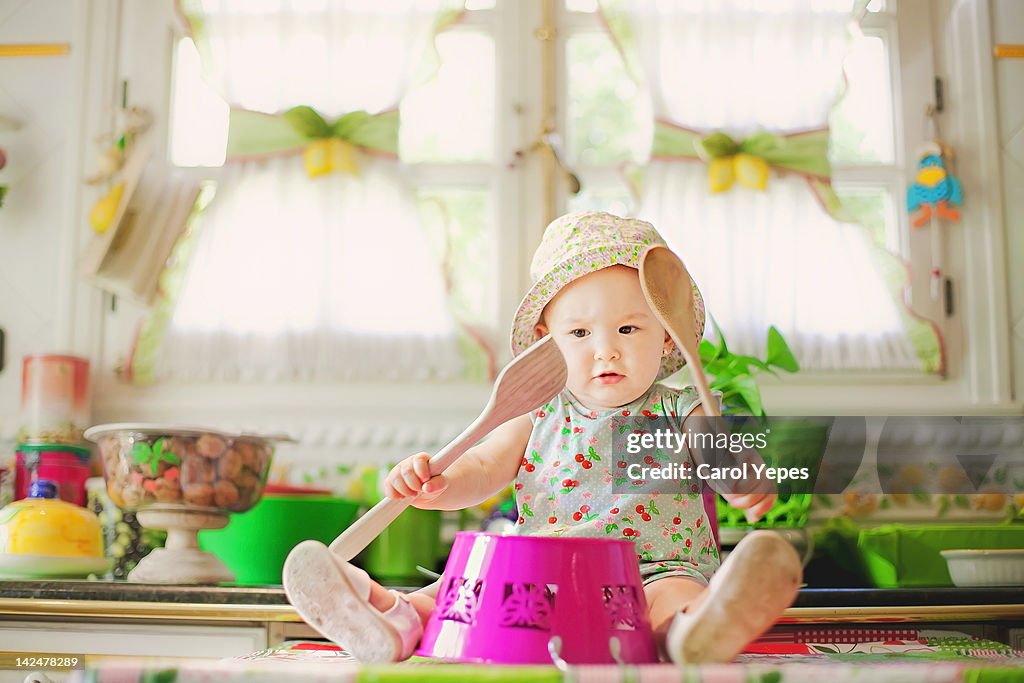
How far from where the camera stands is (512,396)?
0.79 m

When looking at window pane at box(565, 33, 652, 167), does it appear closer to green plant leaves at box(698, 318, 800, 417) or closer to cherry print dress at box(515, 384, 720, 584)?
green plant leaves at box(698, 318, 800, 417)

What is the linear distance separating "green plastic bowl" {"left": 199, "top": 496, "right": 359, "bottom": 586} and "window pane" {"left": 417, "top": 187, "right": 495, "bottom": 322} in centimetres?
53

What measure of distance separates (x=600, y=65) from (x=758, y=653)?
1.42 meters

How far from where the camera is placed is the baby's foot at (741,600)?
0.60 meters

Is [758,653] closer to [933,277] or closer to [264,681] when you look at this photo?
[264,681]

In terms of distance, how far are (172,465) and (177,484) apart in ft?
0.09

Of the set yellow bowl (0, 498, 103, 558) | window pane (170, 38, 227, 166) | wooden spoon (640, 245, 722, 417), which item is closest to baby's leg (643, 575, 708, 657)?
wooden spoon (640, 245, 722, 417)

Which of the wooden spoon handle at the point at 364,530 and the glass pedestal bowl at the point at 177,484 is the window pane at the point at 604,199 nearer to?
the glass pedestal bowl at the point at 177,484

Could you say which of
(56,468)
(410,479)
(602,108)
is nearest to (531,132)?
(602,108)

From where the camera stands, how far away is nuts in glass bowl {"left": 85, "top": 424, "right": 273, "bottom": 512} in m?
1.40

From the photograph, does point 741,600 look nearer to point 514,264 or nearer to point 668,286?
point 668,286

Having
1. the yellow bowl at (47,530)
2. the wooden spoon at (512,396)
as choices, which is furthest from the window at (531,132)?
the wooden spoon at (512,396)

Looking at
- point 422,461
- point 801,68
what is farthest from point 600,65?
point 422,461

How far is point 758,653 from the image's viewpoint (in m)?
0.82
